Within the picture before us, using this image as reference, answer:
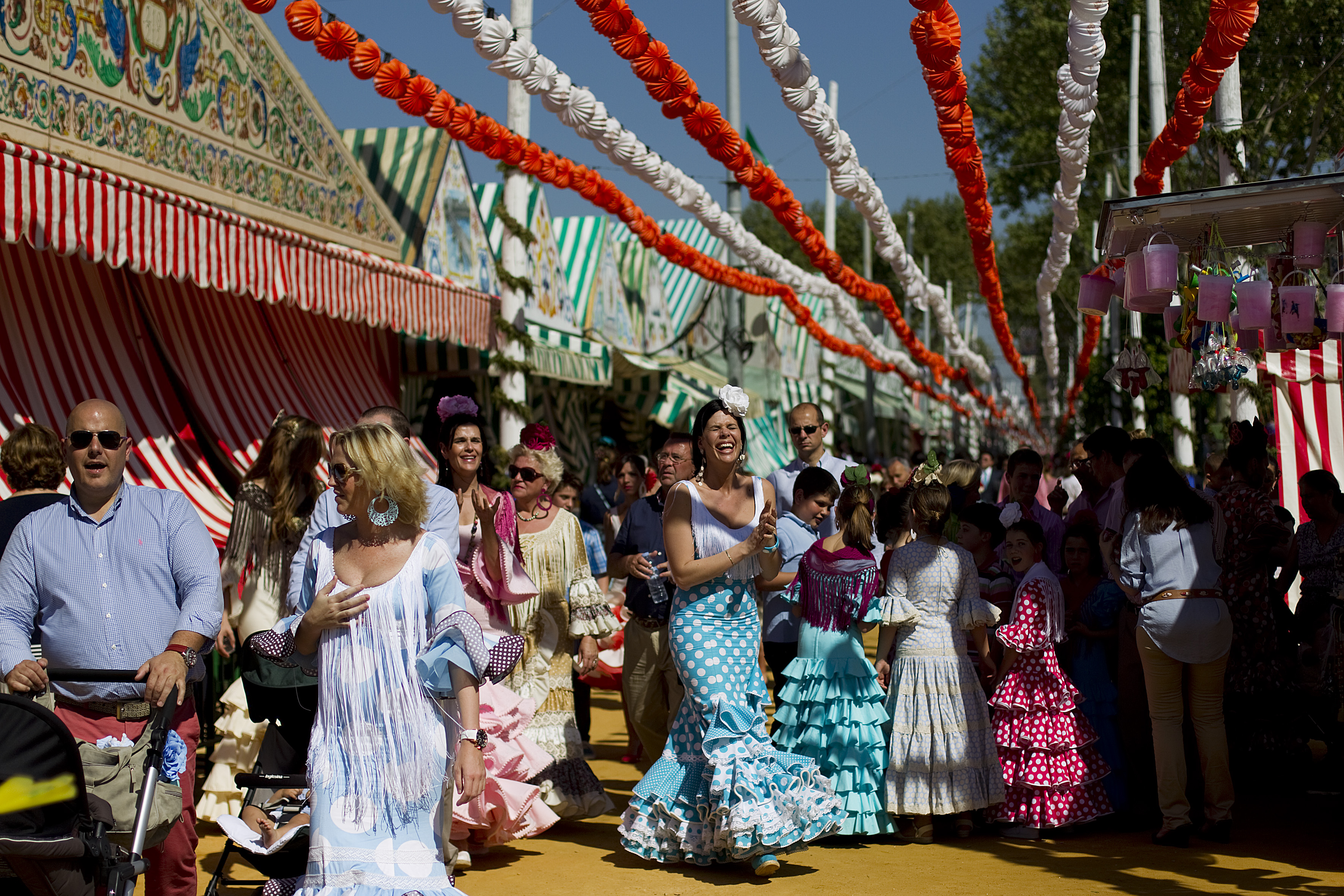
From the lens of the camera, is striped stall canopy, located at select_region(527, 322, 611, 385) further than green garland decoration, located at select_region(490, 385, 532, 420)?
Yes

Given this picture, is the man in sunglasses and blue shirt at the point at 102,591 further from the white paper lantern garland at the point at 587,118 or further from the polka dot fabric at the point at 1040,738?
the polka dot fabric at the point at 1040,738

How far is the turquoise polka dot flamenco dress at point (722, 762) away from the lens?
546 centimetres

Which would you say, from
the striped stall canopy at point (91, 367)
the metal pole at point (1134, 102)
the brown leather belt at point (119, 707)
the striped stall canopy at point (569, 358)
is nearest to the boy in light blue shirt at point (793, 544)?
the brown leather belt at point (119, 707)

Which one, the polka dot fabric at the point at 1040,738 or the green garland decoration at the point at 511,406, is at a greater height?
the green garland decoration at the point at 511,406

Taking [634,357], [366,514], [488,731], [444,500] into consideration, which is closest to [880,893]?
[488,731]

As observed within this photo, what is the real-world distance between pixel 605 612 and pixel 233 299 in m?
6.02

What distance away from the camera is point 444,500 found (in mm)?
4980

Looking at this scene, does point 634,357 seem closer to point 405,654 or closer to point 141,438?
point 141,438

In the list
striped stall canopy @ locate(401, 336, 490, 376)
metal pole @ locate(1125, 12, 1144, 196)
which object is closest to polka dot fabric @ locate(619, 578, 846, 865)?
striped stall canopy @ locate(401, 336, 490, 376)

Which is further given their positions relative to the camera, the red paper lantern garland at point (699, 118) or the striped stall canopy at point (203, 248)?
the striped stall canopy at point (203, 248)

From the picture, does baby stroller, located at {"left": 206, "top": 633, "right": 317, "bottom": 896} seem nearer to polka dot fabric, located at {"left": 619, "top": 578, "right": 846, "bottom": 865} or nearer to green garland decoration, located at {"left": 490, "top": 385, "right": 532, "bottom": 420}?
polka dot fabric, located at {"left": 619, "top": 578, "right": 846, "bottom": 865}

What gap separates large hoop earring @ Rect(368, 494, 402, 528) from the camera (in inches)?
151

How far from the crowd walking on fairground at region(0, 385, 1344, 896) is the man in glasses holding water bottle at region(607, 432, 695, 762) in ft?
0.06

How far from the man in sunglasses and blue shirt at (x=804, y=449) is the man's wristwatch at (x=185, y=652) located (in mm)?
3827
